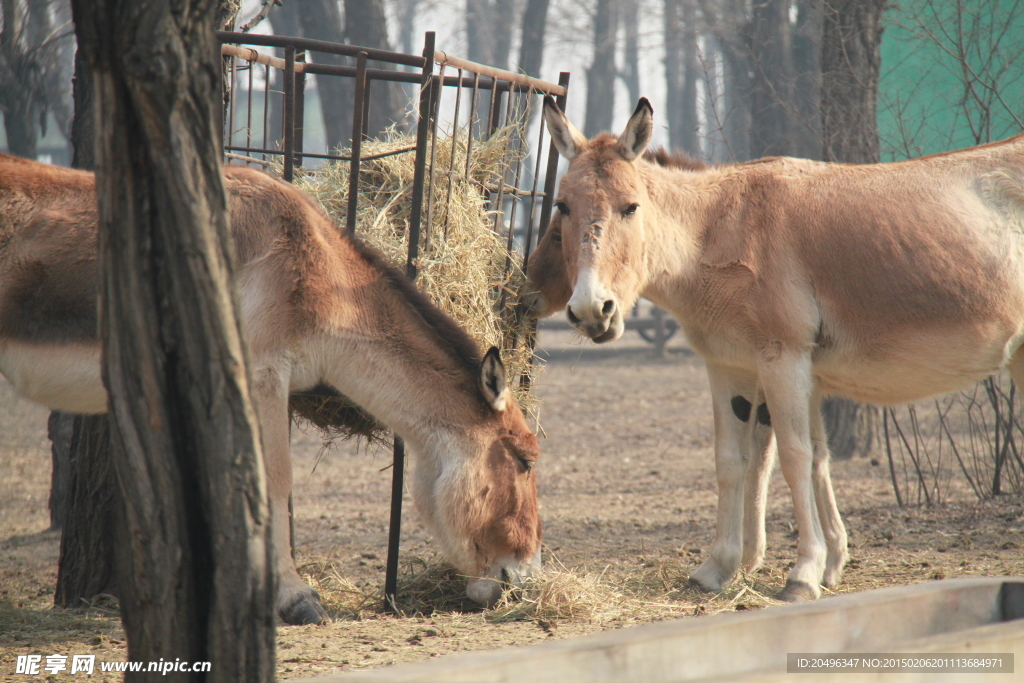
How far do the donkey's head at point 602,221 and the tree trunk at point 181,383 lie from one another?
219 centimetres

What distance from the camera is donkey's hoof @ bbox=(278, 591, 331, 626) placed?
404cm

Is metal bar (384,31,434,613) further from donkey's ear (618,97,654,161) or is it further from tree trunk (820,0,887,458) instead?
tree trunk (820,0,887,458)

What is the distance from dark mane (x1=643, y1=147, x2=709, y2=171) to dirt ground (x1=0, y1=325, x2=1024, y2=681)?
1.24m

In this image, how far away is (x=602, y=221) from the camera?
14.0 ft

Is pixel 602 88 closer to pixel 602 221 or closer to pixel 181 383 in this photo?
pixel 602 221

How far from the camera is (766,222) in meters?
4.53

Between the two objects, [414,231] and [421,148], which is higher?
[421,148]

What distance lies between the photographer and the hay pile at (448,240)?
15.1 ft

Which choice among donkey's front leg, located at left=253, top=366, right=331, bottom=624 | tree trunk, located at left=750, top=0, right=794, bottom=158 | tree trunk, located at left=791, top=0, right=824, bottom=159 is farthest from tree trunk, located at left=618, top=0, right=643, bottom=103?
donkey's front leg, located at left=253, top=366, right=331, bottom=624

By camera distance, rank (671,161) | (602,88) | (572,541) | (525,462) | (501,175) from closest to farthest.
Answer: (525,462), (671,161), (501,175), (572,541), (602,88)

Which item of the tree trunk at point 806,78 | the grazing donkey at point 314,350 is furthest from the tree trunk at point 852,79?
the grazing donkey at point 314,350

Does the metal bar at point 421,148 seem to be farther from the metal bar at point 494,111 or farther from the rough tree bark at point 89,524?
the rough tree bark at point 89,524

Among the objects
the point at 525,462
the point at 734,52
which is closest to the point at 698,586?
the point at 525,462

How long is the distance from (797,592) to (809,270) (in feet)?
5.23
